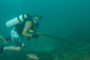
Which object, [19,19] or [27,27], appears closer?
[27,27]

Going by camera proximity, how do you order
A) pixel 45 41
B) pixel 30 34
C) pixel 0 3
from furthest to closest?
pixel 0 3 → pixel 45 41 → pixel 30 34

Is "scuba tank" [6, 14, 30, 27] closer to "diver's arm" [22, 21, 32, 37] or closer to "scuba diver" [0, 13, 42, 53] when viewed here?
"scuba diver" [0, 13, 42, 53]

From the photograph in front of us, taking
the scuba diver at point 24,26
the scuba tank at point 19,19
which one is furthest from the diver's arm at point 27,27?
the scuba tank at point 19,19

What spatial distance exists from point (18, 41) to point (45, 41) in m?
15.9

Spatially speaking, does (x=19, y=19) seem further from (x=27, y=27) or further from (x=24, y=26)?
(x=27, y=27)

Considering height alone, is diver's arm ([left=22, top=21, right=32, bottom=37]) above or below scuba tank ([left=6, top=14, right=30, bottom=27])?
below

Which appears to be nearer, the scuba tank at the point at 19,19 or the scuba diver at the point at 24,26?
the scuba diver at the point at 24,26

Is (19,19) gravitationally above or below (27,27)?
above

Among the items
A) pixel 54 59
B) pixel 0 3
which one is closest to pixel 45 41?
pixel 54 59

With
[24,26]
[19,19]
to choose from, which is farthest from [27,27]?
[19,19]

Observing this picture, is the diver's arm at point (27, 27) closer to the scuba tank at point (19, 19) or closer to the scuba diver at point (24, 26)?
the scuba diver at point (24, 26)

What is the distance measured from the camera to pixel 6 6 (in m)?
134

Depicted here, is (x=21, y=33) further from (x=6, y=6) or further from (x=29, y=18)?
(x=6, y=6)

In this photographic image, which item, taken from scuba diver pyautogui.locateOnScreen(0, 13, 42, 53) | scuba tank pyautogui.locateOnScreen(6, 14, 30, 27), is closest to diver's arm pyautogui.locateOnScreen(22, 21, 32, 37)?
scuba diver pyautogui.locateOnScreen(0, 13, 42, 53)
